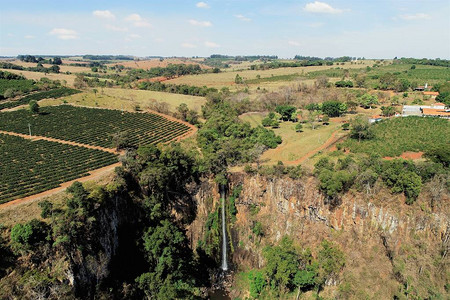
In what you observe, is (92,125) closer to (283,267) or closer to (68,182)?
(68,182)

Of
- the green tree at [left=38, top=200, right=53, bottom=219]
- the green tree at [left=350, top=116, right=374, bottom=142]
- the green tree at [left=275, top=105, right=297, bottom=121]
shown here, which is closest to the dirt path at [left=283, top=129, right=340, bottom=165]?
the green tree at [left=350, top=116, right=374, bottom=142]

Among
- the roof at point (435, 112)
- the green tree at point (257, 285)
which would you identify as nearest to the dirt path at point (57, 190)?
the green tree at point (257, 285)

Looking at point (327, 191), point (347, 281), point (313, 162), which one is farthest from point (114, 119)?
point (347, 281)

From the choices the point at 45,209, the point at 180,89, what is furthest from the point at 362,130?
the point at 180,89

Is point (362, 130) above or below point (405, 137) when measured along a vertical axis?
above

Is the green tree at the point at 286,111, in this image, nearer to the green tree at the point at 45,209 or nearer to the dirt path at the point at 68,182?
the dirt path at the point at 68,182
